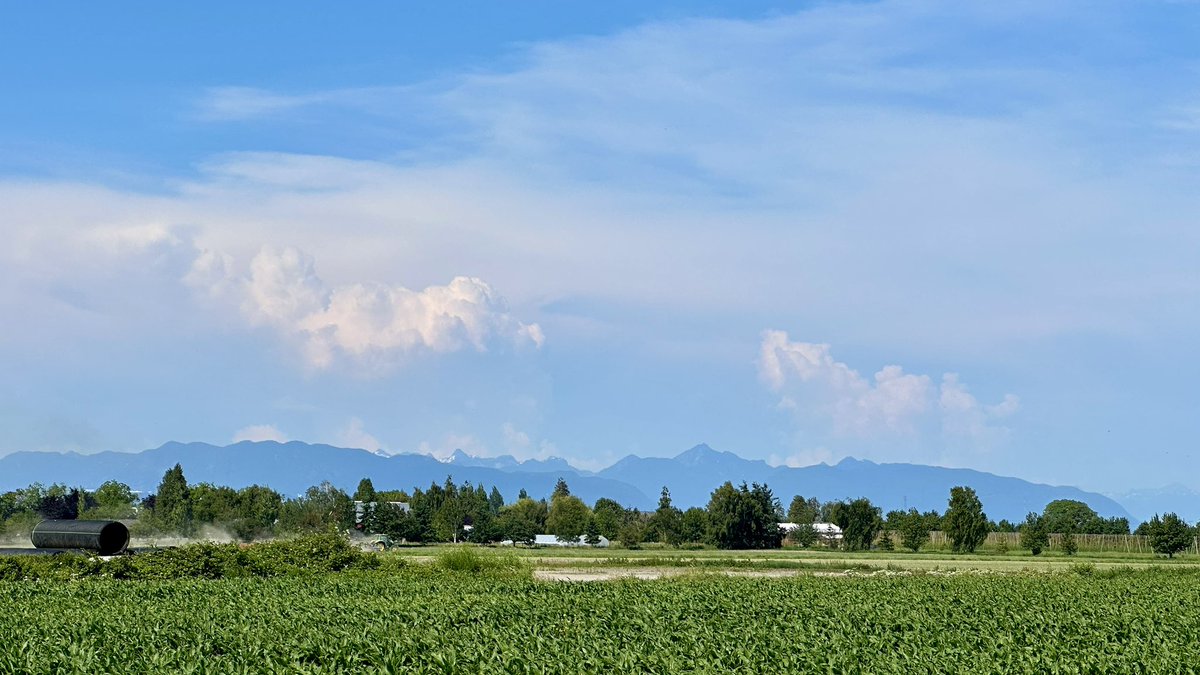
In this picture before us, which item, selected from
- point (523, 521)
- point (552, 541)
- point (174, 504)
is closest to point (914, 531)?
point (523, 521)

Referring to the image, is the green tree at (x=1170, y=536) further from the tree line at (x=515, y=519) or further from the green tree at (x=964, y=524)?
the green tree at (x=964, y=524)

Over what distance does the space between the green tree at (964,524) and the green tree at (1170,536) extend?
50.9 feet

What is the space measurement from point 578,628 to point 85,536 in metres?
40.6

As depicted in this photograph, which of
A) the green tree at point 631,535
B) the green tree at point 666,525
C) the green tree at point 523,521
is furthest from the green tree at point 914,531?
the green tree at point 523,521

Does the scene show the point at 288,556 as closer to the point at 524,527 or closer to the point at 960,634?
the point at 960,634

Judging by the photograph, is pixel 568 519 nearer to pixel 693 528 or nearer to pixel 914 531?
pixel 693 528

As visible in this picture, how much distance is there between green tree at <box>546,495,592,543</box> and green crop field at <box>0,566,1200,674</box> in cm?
12857

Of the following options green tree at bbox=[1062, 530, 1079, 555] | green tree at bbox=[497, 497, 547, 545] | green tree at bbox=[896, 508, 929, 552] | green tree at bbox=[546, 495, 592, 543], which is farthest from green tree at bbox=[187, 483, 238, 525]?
green tree at bbox=[1062, 530, 1079, 555]

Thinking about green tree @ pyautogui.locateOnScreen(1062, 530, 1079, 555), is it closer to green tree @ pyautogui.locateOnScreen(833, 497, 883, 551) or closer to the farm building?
green tree @ pyautogui.locateOnScreen(833, 497, 883, 551)

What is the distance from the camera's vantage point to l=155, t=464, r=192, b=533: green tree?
10419 cm

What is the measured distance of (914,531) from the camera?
411 feet

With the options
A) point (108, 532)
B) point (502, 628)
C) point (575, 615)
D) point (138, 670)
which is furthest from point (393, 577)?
point (108, 532)

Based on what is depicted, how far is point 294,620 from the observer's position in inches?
956

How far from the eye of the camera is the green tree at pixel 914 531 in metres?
124
